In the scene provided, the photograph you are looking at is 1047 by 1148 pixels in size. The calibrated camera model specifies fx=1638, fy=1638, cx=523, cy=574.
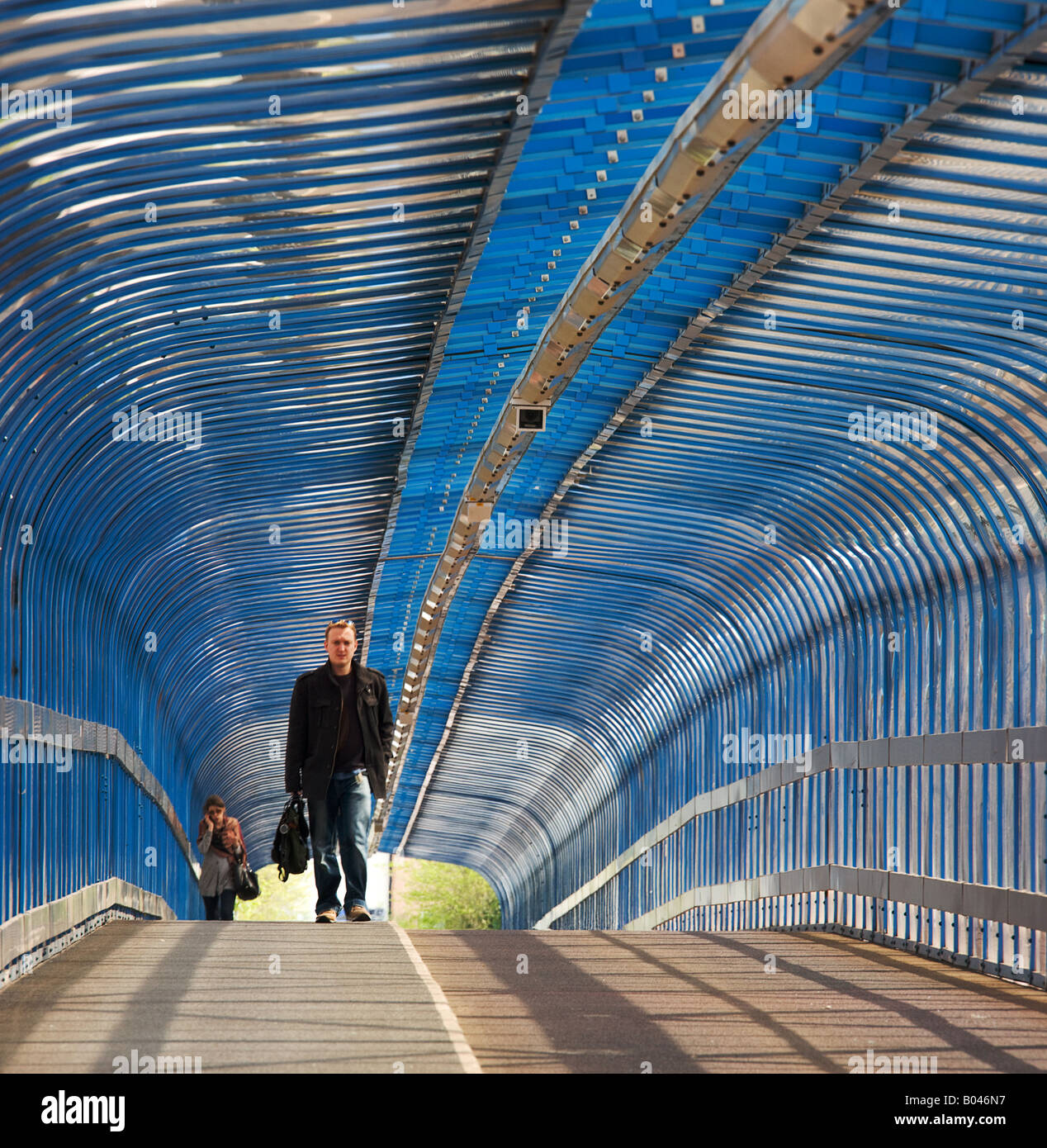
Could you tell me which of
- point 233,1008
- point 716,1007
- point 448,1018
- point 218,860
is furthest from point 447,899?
point 448,1018

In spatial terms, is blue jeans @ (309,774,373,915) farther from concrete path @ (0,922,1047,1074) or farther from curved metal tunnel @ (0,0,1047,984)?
curved metal tunnel @ (0,0,1047,984)

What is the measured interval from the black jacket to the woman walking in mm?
5791

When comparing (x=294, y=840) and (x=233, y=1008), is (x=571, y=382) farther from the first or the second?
(x=233, y=1008)

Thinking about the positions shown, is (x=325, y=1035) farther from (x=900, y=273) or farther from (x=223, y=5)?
(x=900, y=273)

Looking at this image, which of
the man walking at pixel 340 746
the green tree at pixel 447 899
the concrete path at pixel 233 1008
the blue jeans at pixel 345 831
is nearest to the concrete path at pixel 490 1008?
the concrete path at pixel 233 1008

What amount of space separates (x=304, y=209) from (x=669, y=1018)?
4.08 metres

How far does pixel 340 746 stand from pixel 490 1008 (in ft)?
13.0

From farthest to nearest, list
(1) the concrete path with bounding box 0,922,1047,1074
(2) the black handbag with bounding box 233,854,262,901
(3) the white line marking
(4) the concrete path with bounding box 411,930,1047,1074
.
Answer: (2) the black handbag with bounding box 233,854,262,901, (4) the concrete path with bounding box 411,930,1047,1074, (1) the concrete path with bounding box 0,922,1047,1074, (3) the white line marking

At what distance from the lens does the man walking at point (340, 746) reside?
10922 mm

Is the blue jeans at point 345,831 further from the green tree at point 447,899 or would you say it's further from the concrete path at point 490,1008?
the green tree at point 447,899

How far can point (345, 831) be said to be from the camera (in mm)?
11031

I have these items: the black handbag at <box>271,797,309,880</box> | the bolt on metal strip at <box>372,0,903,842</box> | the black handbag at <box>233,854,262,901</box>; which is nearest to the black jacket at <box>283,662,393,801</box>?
the black handbag at <box>271,797,309,880</box>

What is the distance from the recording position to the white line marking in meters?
5.65

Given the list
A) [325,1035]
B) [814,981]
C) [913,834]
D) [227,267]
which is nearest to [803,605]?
[913,834]
